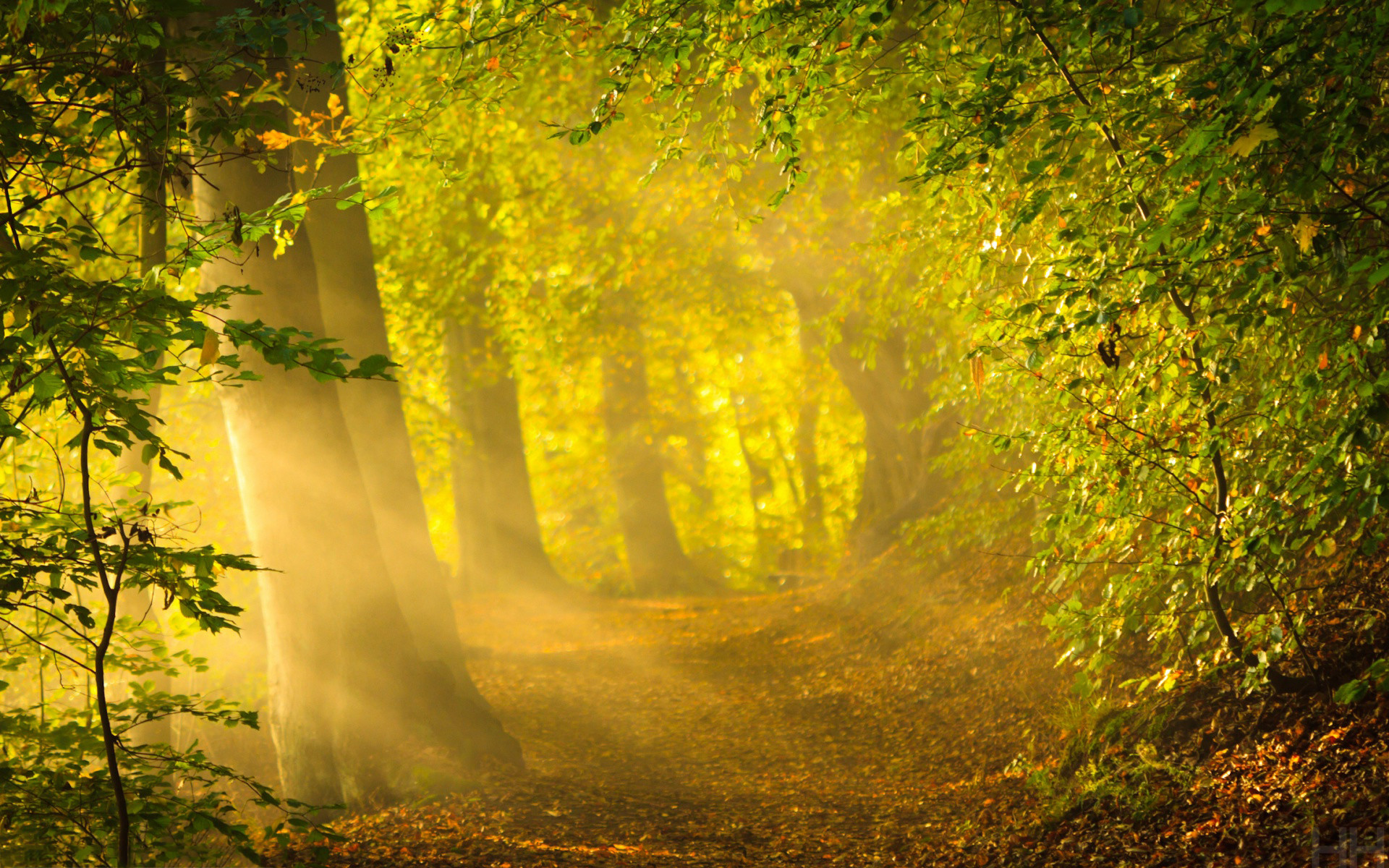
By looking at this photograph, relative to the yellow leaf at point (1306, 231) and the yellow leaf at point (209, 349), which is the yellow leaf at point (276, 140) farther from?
the yellow leaf at point (1306, 231)

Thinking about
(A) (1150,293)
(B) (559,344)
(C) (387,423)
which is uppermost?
(B) (559,344)

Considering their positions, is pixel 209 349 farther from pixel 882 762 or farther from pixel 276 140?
pixel 882 762

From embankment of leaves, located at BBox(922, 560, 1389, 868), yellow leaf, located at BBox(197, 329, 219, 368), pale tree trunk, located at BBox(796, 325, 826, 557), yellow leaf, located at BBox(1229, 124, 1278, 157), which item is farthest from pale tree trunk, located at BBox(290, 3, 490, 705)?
pale tree trunk, located at BBox(796, 325, 826, 557)

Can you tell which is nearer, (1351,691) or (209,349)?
(209,349)

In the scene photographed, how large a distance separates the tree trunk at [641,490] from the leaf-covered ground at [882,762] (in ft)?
21.1

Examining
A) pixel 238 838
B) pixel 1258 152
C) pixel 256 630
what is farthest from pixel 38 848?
pixel 256 630

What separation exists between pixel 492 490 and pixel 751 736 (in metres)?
9.49

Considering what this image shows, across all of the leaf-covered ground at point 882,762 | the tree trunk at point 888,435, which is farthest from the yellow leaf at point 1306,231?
the tree trunk at point 888,435

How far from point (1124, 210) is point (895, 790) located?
5.30 m

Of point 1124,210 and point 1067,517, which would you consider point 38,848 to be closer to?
point 1067,517

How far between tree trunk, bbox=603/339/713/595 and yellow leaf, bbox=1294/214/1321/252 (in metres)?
17.8

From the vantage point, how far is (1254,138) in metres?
2.96

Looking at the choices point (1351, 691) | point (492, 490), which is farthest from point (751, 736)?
point (492, 490)

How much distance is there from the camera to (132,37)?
3.22 meters
